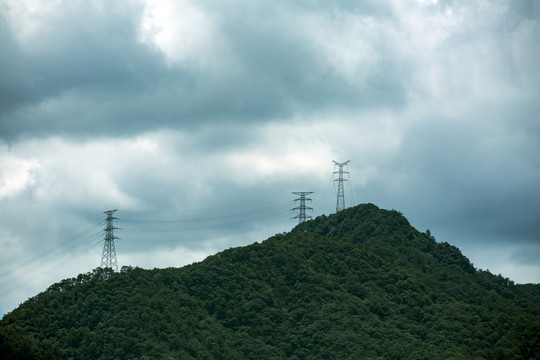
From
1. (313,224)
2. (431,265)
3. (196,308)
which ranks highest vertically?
(313,224)

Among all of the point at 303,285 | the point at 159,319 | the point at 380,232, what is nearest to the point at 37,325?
the point at 159,319

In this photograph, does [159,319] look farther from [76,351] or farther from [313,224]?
[313,224]

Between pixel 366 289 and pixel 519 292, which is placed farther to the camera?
pixel 519 292

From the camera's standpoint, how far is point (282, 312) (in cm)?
13688

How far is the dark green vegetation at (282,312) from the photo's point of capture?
122 m

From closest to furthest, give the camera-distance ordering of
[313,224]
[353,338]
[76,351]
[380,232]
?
[76,351]
[353,338]
[380,232]
[313,224]

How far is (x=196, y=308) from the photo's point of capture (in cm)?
13512

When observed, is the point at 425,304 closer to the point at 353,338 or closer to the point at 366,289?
the point at 366,289

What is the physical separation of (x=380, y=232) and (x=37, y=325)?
2750 inches

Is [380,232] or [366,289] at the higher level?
[380,232]

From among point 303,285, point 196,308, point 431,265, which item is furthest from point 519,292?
point 196,308

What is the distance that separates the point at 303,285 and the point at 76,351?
131 feet

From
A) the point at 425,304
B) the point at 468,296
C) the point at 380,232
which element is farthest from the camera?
the point at 380,232

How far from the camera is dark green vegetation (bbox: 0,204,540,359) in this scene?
122 m
